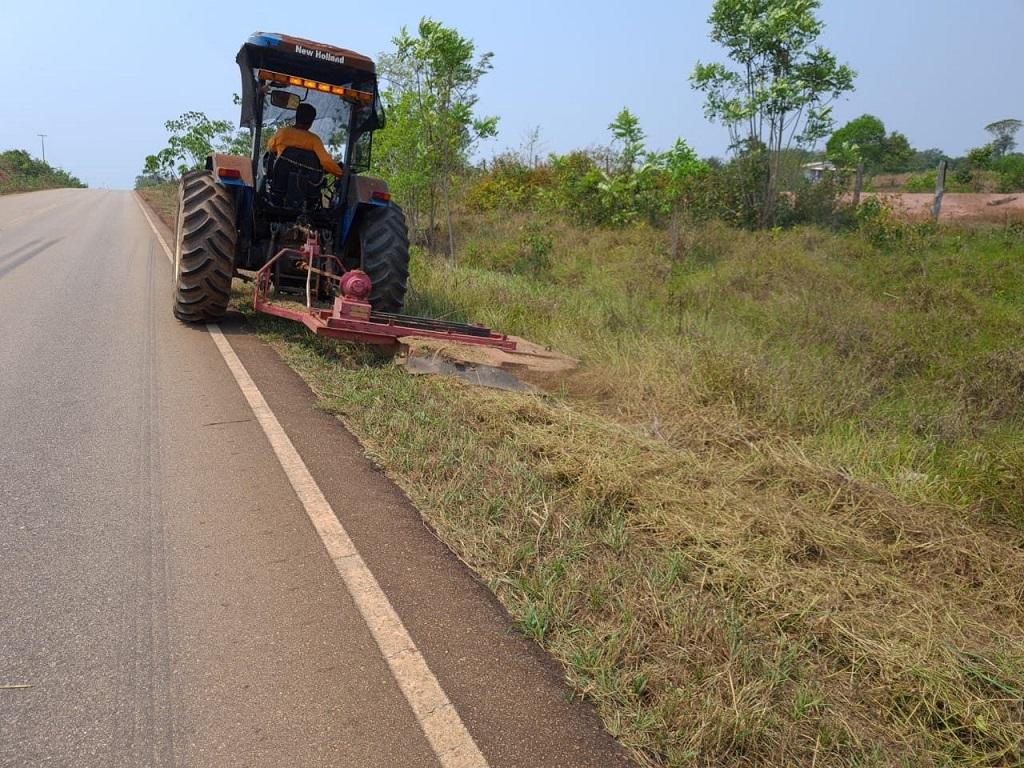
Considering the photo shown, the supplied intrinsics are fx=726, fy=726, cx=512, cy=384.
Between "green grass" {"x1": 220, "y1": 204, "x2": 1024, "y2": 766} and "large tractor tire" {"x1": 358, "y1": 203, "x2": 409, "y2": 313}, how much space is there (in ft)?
3.18

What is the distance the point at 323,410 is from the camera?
17.6 feet

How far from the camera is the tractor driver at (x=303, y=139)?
25.1 feet

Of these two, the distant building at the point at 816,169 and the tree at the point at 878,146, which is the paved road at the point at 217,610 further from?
the tree at the point at 878,146

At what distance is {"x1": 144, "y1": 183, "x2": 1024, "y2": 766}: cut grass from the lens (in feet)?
8.29

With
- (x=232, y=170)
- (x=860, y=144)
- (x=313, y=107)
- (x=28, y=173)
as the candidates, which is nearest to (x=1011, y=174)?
(x=860, y=144)

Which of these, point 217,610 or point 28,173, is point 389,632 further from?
point 28,173

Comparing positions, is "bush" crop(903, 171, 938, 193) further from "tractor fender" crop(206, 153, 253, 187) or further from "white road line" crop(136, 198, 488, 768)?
"white road line" crop(136, 198, 488, 768)

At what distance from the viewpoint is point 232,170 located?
7.65m

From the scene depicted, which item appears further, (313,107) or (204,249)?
(313,107)

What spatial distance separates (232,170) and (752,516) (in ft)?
21.0

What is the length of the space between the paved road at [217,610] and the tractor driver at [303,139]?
339 cm

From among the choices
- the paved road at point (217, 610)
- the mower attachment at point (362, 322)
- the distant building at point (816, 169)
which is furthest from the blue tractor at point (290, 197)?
the distant building at point (816, 169)

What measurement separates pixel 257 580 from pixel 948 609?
301cm

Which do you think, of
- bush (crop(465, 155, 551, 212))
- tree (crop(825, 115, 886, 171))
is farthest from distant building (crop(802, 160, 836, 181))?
bush (crop(465, 155, 551, 212))
